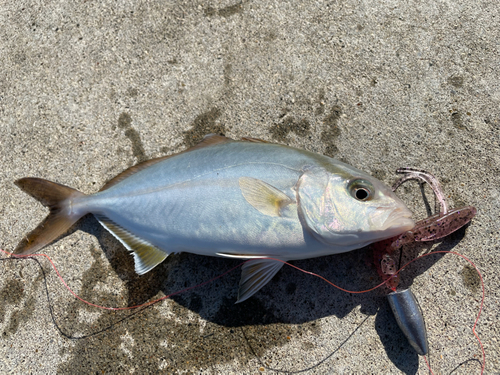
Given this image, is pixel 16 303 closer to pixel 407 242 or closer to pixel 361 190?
pixel 361 190

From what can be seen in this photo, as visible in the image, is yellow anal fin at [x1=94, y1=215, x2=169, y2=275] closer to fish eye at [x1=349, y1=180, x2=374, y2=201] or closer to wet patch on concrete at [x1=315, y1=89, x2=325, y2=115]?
fish eye at [x1=349, y1=180, x2=374, y2=201]

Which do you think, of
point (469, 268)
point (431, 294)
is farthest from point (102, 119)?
point (469, 268)

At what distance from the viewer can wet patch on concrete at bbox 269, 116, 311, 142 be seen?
83.3 inches

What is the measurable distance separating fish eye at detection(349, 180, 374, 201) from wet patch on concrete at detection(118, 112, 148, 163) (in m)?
1.38

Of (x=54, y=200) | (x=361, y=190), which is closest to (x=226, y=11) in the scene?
(x=361, y=190)

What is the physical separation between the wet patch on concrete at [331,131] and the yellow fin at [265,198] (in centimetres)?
62

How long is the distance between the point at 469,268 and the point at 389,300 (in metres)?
0.58

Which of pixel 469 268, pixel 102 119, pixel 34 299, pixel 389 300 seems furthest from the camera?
pixel 102 119

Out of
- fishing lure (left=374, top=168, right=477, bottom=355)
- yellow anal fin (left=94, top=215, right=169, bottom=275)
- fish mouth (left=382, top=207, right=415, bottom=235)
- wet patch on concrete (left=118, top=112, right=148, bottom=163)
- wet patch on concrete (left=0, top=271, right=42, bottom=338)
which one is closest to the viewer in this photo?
fish mouth (left=382, top=207, right=415, bottom=235)

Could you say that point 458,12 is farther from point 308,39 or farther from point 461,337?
point 461,337

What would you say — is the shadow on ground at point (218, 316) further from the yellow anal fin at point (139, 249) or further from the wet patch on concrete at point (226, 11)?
the wet patch on concrete at point (226, 11)

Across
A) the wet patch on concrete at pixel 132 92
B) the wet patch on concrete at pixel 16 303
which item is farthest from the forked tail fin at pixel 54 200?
the wet patch on concrete at pixel 132 92

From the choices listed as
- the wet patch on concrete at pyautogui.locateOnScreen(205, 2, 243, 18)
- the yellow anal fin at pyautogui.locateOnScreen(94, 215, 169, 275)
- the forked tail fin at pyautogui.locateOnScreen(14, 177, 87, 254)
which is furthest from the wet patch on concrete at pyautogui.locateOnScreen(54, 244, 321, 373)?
the wet patch on concrete at pyautogui.locateOnScreen(205, 2, 243, 18)

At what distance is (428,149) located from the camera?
2049 millimetres
